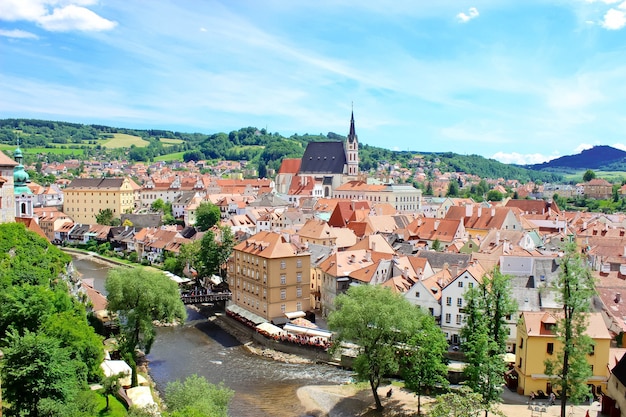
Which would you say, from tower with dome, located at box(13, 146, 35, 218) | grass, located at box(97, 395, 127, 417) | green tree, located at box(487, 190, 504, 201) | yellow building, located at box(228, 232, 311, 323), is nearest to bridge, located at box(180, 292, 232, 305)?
yellow building, located at box(228, 232, 311, 323)

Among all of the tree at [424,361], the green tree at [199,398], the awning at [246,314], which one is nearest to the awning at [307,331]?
the awning at [246,314]

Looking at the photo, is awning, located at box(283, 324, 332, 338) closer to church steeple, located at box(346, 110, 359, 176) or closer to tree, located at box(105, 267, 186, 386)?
tree, located at box(105, 267, 186, 386)

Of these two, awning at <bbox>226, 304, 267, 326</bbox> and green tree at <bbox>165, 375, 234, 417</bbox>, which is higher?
green tree at <bbox>165, 375, 234, 417</bbox>

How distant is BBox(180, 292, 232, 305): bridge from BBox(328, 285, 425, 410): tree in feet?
61.6

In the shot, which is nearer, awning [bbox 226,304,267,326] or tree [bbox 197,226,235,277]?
awning [bbox 226,304,267,326]

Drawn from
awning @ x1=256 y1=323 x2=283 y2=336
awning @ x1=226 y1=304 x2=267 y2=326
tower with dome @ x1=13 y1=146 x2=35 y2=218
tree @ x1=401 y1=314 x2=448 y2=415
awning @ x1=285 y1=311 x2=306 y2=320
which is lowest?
awning @ x1=226 y1=304 x2=267 y2=326

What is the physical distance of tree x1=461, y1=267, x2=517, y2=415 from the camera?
23.5 m

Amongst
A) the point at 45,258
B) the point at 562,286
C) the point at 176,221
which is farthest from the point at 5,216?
the point at 176,221

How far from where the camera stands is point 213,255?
5034 cm

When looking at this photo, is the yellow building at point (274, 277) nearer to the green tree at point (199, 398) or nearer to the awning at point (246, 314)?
the awning at point (246, 314)

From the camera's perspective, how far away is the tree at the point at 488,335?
23.5 m

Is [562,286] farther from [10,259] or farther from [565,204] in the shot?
[565,204]

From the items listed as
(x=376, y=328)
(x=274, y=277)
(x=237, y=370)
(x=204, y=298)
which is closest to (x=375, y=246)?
A: (x=274, y=277)

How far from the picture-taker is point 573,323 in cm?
2208
